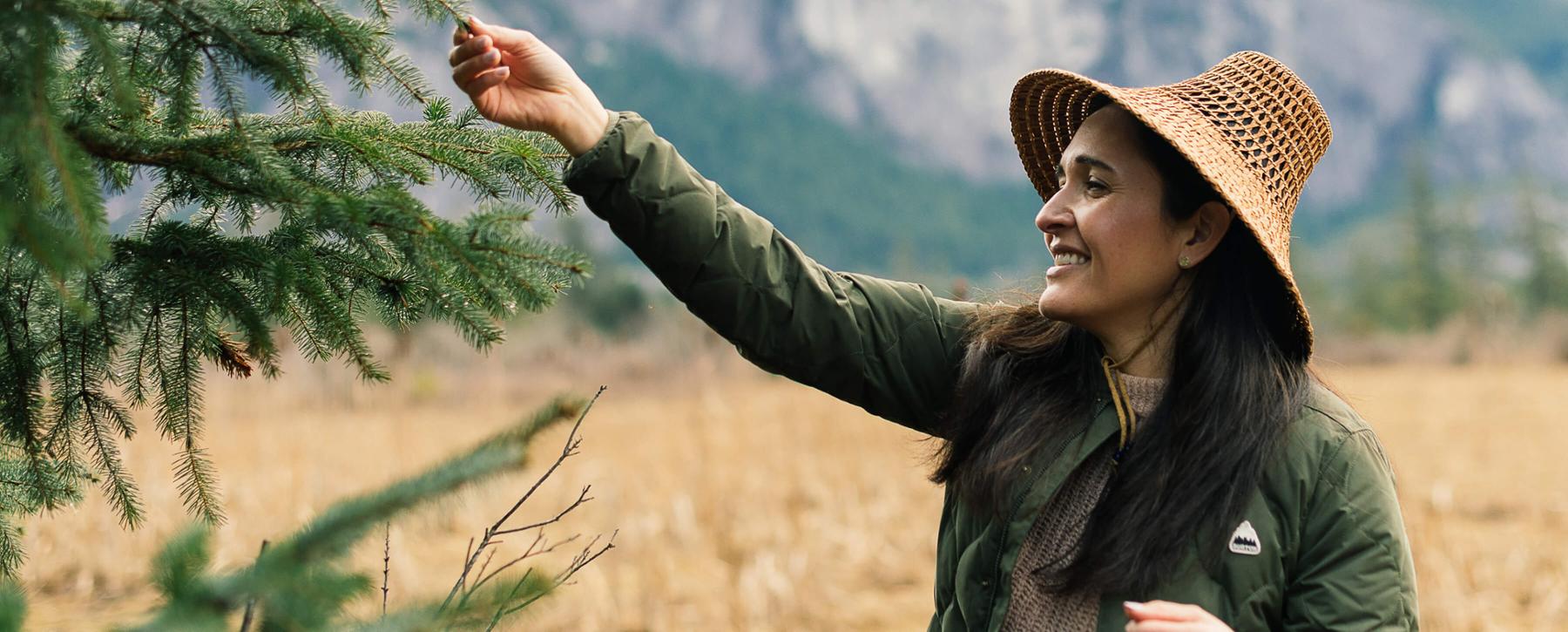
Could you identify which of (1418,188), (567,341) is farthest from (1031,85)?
(1418,188)

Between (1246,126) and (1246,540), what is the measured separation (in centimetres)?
72

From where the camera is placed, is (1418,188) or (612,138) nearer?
(612,138)

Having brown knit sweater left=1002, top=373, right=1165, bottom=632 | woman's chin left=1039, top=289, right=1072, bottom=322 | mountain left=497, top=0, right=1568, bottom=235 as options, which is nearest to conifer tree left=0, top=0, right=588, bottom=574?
woman's chin left=1039, top=289, right=1072, bottom=322

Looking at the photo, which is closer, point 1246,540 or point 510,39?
point 510,39

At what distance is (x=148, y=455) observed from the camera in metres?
7.59

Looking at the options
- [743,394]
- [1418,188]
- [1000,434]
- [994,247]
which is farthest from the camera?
[994,247]

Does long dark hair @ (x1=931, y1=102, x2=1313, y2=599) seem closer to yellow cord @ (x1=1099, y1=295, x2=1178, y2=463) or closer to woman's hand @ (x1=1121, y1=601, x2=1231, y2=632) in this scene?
yellow cord @ (x1=1099, y1=295, x2=1178, y2=463)

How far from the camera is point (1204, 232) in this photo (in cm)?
204

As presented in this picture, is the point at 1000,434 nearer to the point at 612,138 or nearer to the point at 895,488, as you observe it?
the point at 612,138

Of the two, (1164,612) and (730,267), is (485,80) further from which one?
(1164,612)

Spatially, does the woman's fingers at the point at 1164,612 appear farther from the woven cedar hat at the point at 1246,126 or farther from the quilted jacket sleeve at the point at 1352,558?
the woven cedar hat at the point at 1246,126

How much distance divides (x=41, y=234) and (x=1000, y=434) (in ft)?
4.69

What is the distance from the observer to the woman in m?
1.76

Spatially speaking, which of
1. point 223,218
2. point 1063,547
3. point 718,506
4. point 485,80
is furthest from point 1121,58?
point 223,218
